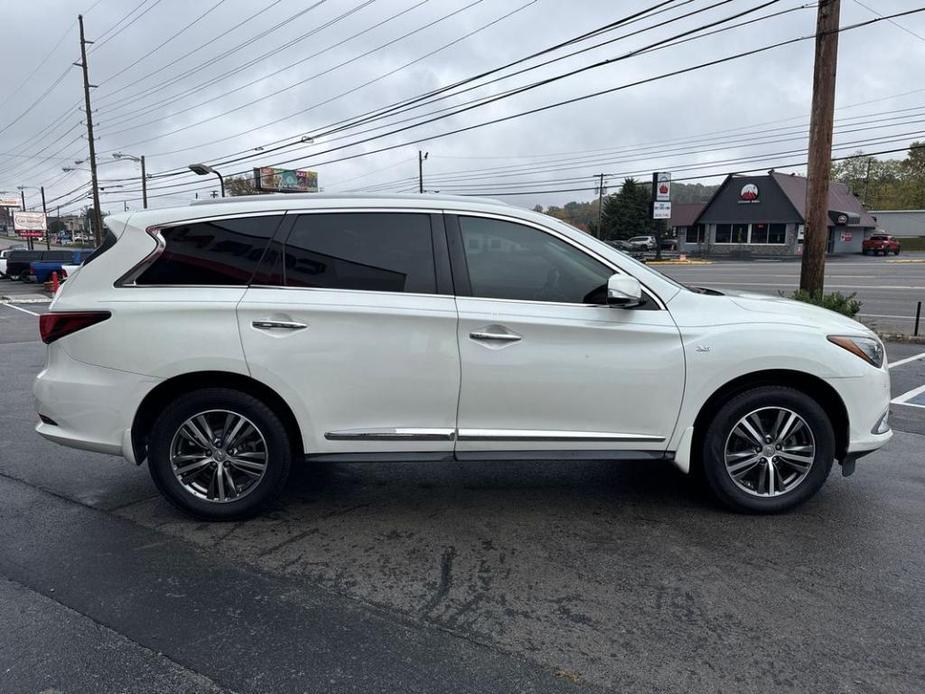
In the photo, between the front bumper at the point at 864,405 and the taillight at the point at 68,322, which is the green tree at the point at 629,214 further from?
the taillight at the point at 68,322

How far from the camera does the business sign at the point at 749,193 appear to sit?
184 feet

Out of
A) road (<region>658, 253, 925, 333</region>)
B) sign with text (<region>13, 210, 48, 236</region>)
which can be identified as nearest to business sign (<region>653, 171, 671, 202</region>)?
road (<region>658, 253, 925, 333</region>)

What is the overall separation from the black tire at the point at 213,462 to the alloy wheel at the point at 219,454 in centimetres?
2

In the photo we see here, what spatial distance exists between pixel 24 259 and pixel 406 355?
4323cm

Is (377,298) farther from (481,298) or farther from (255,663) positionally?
(255,663)

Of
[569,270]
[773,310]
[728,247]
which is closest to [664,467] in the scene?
[773,310]

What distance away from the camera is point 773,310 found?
4.07 metres

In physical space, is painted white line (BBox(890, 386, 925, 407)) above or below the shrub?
below

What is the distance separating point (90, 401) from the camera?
382 centimetres

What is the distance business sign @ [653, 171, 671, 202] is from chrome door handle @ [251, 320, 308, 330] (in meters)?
45.8

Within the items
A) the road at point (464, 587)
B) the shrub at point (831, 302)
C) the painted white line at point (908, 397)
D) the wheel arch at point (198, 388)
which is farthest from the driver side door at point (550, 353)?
the shrub at point (831, 302)

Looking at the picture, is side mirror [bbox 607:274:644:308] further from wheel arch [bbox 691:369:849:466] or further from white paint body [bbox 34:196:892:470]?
wheel arch [bbox 691:369:849:466]

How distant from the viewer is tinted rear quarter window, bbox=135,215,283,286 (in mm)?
3846

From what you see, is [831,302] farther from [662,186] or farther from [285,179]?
[285,179]
